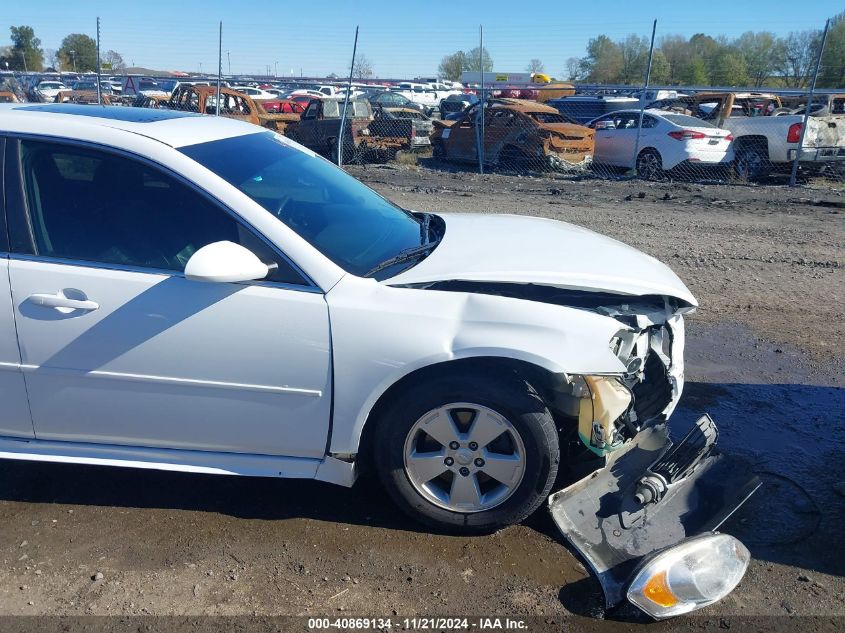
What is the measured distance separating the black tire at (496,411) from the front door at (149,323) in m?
0.31

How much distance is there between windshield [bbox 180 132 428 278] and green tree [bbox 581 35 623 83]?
2032 inches

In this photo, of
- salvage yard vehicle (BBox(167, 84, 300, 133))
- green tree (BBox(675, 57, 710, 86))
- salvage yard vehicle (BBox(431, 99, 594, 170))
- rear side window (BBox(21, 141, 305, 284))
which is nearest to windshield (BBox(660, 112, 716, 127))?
salvage yard vehicle (BBox(431, 99, 594, 170))

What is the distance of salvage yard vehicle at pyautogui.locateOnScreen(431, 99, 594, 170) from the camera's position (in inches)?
619

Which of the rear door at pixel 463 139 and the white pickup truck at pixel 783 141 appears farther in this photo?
the rear door at pixel 463 139

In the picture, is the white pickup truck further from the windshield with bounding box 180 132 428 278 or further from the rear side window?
the rear side window

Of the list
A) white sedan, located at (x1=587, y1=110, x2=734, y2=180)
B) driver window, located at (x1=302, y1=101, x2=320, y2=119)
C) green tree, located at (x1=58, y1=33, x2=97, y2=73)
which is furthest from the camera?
green tree, located at (x1=58, y1=33, x2=97, y2=73)

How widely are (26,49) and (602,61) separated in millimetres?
44854

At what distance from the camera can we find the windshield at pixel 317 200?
136 inches

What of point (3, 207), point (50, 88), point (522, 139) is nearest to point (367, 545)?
point (3, 207)

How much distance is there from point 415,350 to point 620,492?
46.4 inches

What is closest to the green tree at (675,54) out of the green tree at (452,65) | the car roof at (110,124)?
the green tree at (452,65)

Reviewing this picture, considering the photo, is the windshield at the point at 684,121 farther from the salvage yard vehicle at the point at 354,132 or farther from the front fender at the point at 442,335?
the front fender at the point at 442,335

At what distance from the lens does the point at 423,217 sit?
4594mm

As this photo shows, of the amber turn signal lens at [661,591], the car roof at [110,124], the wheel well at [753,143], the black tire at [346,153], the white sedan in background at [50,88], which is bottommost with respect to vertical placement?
the black tire at [346,153]
